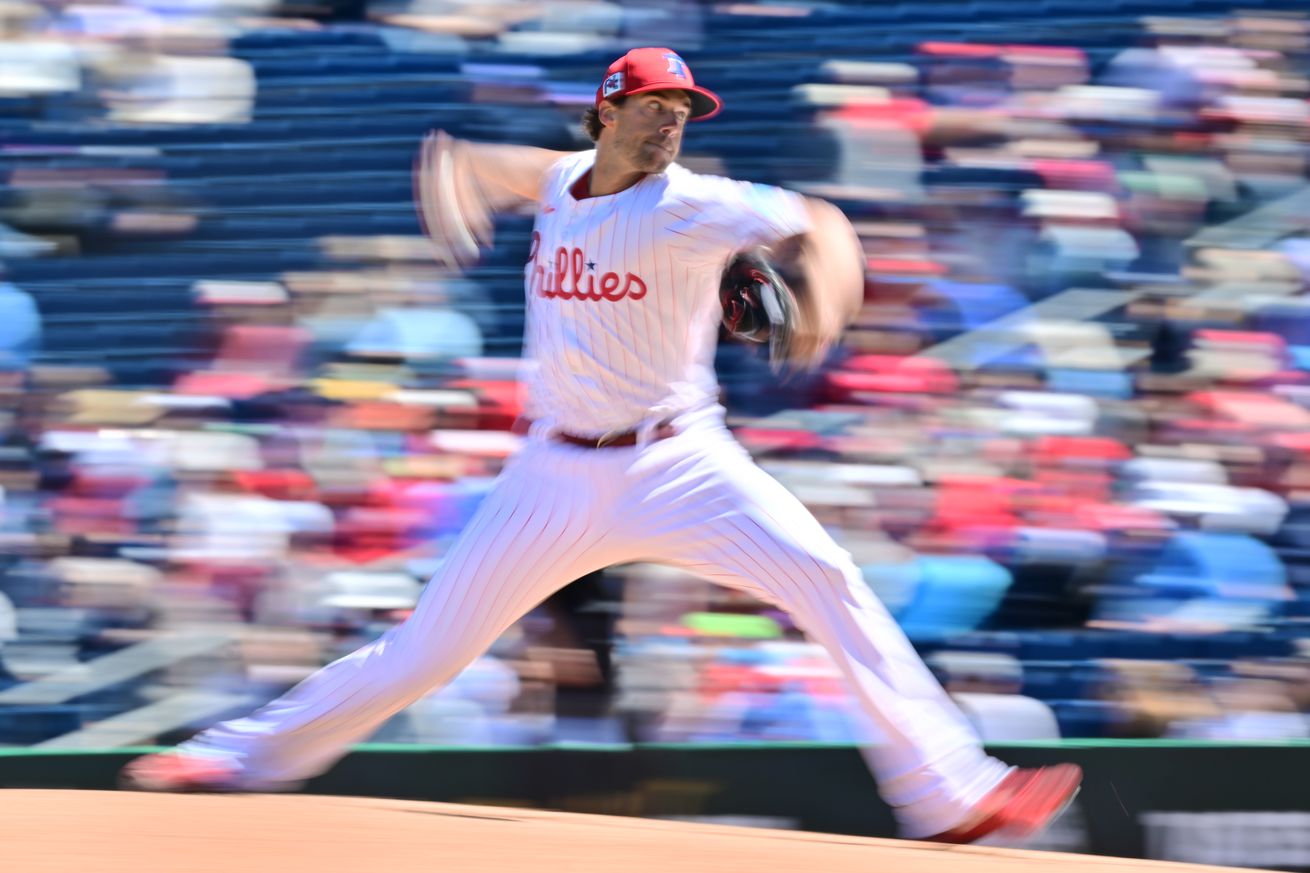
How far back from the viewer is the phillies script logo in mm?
3412

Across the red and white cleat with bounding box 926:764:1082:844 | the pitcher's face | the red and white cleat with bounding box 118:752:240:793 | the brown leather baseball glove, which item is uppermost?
the pitcher's face

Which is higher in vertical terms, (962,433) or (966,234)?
(966,234)

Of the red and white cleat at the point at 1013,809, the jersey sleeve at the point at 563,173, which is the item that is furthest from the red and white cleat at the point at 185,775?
the red and white cleat at the point at 1013,809

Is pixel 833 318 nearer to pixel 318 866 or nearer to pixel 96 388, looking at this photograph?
pixel 318 866

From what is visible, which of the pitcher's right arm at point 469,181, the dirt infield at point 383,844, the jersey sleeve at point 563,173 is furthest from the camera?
the pitcher's right arm at point 469,181

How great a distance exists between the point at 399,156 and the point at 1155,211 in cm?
265

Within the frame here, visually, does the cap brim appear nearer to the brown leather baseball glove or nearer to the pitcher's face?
the pitcher's face

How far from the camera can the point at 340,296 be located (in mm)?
5559

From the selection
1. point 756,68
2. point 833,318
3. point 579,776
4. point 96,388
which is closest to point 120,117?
point 96,388

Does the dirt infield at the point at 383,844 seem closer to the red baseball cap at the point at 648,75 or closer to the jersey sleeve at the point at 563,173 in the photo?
the jersey sleeve at the point at 563,173

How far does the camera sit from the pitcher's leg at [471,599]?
3438 mm

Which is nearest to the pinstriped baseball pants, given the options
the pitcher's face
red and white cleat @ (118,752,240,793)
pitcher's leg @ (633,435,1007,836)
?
pitcher's leg @ (633,435,1007,836)

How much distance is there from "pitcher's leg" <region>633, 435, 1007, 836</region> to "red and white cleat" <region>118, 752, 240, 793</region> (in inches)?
43.1

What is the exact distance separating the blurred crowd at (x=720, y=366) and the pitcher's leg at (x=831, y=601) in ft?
4.55
